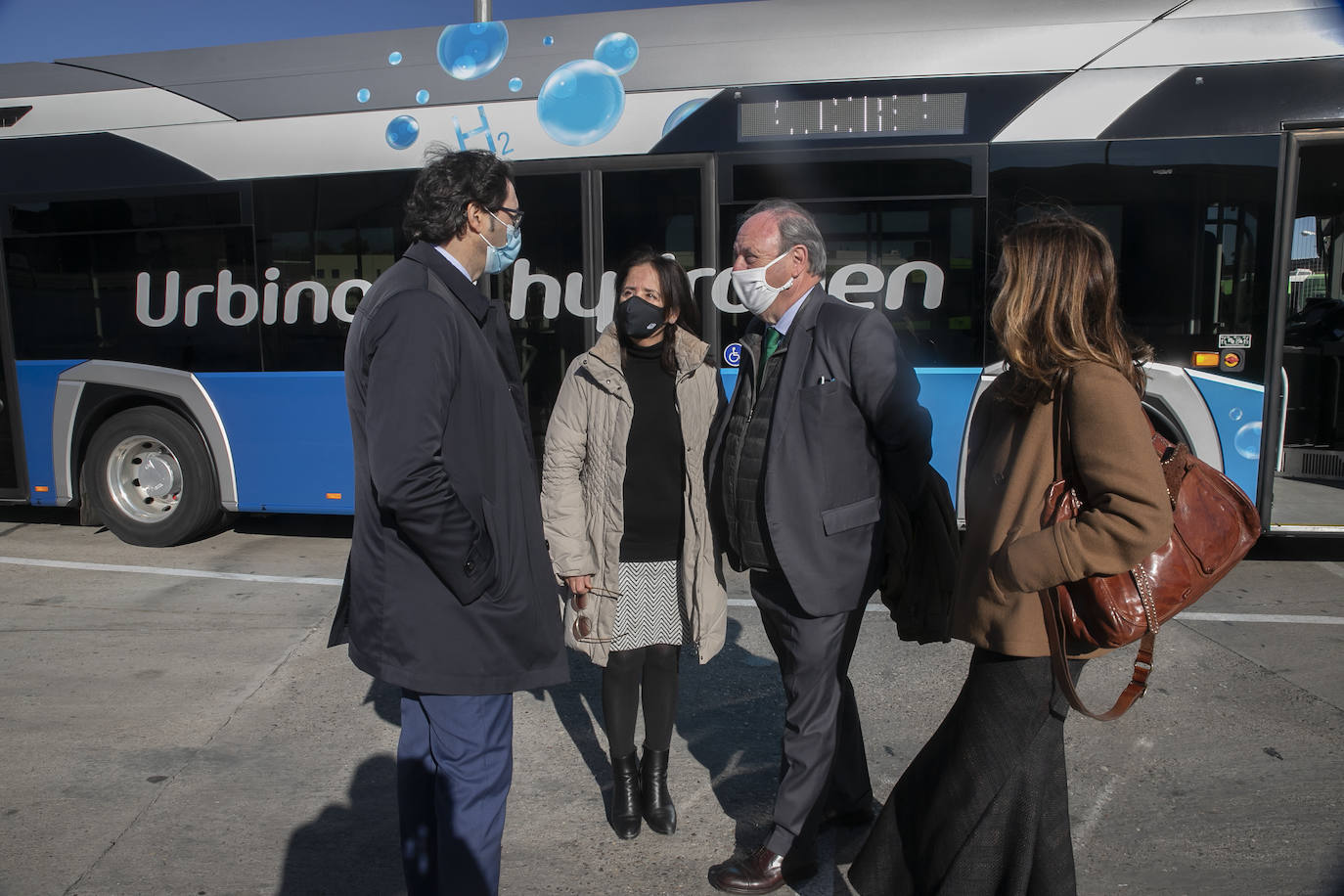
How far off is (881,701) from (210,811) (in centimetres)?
255

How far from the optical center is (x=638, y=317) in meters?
3.11

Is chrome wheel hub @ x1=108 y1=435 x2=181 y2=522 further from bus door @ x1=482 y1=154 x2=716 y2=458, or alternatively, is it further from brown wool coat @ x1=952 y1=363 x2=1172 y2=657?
brown wool coat @ x1=952 y1=363 x2=1172 y2=657

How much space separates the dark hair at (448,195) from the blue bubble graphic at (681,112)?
154 inches

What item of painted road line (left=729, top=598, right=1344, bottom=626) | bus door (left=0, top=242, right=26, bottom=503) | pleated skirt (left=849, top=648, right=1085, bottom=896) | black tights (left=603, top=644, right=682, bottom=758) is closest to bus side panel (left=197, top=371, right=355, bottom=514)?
bus door (left=0, top=242, right=26, bottom=503)

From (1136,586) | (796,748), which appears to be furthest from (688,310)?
(1136,586)

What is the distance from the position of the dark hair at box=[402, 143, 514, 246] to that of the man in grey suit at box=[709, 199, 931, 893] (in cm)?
84

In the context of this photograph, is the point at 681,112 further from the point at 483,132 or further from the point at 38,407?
the point at 38,407

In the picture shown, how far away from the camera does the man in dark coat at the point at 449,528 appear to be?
2127 mm

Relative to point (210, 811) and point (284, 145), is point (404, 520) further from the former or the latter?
point (284, 145)

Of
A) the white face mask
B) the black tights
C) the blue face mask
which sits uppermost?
the blue face mask

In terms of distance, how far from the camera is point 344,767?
370 centimetres

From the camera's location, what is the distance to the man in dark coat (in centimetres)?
213

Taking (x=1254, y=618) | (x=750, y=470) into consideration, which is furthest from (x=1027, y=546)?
(x=1254, y=618)

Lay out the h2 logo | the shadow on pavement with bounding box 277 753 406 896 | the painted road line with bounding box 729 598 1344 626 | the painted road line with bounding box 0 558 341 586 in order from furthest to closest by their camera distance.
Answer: the h2 logo → the painted road line with bounding box 0 558 341 586 → the painted road line with bounding box 729 598 1344 626 → the shadow on pavement with bounding box 277 753 406 896
